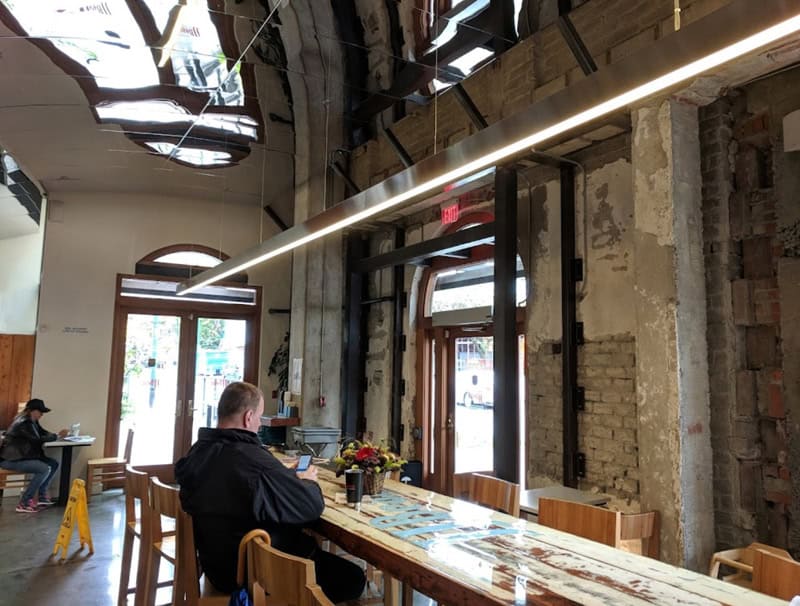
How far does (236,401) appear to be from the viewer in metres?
2.82

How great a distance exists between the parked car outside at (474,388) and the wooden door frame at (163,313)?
3943 millimetres

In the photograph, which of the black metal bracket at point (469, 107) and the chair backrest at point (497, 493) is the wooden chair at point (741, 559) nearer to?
the chair backrest at point (497, 493)

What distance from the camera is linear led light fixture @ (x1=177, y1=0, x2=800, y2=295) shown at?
1.45 metres

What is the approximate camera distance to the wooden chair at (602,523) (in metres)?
2.60

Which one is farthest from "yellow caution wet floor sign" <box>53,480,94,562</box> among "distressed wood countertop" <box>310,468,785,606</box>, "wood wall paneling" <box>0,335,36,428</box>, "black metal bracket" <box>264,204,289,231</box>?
"black metal bracket" <box>264,204,289,231</box>

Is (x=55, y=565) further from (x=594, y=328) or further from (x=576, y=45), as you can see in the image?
(x=576, y=45)

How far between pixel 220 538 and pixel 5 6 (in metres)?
4.33

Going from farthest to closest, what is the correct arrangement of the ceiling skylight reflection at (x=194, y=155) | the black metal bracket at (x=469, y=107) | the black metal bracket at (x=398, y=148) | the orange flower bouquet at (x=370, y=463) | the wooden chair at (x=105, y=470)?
the wooden chair at (x=105, y=470) < the ceiling skylight reflection at (x=194, y=155) < the black metal bracket at (x=398, y=148) < the black metal bracket at (x=469, y=107) < the orange flower bouquet at (x=370, y=463)

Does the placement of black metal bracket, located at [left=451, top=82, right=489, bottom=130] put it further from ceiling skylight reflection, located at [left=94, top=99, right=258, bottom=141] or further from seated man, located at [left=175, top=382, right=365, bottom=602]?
seated man, located at [left=175, top=382, right=365, bottom=602]

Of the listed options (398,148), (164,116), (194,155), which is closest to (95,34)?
(164,116)

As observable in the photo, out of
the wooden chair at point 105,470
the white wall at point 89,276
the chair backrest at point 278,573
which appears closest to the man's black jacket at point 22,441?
the wooden chair at point 105,470

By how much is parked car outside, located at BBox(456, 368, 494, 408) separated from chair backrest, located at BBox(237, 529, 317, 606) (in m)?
4.36

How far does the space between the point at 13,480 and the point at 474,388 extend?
5.81 m

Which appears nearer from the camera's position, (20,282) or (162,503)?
(162,503)
